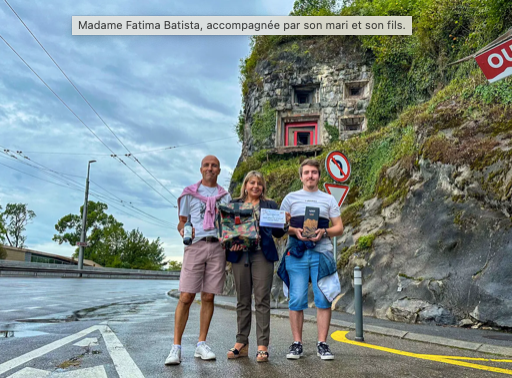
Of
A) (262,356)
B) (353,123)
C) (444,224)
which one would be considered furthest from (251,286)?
(353,123)

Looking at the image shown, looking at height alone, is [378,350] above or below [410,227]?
below

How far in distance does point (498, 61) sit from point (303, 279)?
4.24 metres

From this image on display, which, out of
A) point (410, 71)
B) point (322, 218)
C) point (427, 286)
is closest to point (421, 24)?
point (410, 71)

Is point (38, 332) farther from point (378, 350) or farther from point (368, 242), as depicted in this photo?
point (368, 242)

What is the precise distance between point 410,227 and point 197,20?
7203 mm

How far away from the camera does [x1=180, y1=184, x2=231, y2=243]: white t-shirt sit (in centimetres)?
451

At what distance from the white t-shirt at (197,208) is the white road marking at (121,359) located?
1275 mm

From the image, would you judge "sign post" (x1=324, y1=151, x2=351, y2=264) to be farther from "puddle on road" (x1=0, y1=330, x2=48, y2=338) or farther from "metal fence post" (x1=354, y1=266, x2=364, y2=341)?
"puddle on road" (x1=0, y1=330, x2=48, y2=338)

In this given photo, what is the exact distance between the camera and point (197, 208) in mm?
4605

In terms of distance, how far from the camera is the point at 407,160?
12.5 meters

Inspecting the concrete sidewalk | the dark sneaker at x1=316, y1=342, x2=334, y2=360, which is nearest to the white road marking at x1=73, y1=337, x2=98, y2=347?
the dark sneaker at x1=316, y1=342, x2=334, y2=360

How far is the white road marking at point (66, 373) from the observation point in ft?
11.0

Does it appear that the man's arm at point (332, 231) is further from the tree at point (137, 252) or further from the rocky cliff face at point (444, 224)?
the tree at point (137, 252)

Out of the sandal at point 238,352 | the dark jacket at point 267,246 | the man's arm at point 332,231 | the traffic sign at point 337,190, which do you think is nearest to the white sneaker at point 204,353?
the sandal at point 238,352
